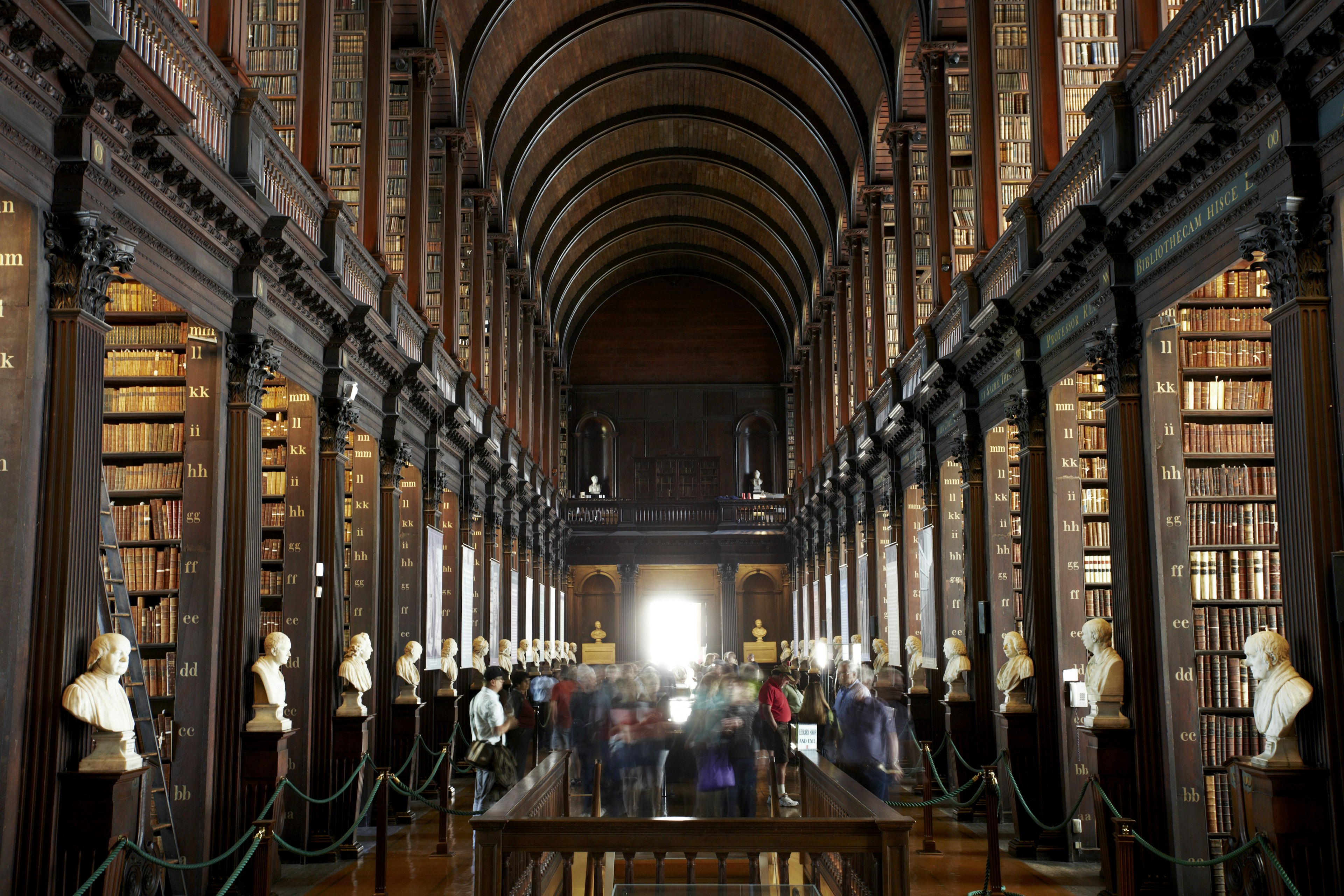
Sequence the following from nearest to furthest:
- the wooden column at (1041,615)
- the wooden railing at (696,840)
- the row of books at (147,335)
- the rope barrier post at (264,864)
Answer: the wooden railing at (696,840)
the rope barrier post at (264,864)
the row of books at (147,335)
the wooden column at (1041,615)

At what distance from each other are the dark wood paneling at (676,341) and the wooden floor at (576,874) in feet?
76.7

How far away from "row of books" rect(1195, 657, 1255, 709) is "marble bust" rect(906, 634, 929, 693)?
5.77m

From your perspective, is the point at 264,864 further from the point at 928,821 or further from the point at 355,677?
the point at 928,821

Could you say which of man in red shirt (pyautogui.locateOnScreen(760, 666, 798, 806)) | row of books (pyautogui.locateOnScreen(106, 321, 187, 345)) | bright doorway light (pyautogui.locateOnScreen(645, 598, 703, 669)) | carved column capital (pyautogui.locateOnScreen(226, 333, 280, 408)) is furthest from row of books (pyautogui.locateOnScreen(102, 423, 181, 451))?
bright doorway light (pyautogui.locateOnScreen(645, 598, 703, 669))

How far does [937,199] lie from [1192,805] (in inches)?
306

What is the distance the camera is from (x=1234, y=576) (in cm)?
788

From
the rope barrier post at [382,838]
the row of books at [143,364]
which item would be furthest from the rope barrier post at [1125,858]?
the row of books at [143,364]

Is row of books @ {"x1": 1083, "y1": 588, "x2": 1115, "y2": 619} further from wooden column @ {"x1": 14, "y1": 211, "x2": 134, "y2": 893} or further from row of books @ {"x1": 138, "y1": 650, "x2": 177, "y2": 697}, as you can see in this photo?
wooden column @ {"x1": 14, "y1": 211, "x2": 134, "y2": 893}

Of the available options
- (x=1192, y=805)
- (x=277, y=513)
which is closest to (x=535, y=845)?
(x=1192, y=805)

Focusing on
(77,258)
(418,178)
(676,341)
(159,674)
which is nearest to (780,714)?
(159,674)

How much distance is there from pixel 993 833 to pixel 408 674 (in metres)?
6.40

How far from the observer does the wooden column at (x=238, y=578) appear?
7605 mm

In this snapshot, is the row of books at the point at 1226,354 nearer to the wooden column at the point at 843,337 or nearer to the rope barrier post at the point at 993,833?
the rope barrier post at the point at 993,833

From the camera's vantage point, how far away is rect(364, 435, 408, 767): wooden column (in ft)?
36.8
